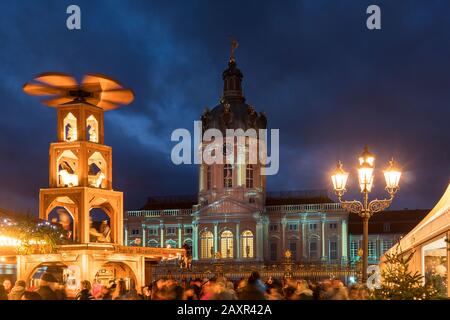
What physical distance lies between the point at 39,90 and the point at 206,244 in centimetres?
6675

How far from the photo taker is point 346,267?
234 feet

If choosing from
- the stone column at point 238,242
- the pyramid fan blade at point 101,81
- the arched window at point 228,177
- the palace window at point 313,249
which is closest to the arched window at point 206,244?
the stone column at point 238,242

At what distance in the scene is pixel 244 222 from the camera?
85312 millimetres

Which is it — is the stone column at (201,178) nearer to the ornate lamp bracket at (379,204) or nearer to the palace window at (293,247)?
the palace window at (293,247)

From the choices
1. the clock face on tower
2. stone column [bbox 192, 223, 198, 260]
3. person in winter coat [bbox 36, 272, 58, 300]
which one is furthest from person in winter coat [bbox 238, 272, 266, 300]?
the clock face on tower

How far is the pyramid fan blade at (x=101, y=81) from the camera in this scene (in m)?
19.6

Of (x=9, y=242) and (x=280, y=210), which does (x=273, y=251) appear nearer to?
(x=280, y=210)

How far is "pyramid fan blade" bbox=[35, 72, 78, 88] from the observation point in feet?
63.3

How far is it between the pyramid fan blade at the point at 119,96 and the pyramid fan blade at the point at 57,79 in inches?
34.9

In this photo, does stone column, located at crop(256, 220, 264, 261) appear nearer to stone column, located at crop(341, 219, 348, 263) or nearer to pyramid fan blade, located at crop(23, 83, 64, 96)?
stone column, located at crop(341, 219, 348, 263)

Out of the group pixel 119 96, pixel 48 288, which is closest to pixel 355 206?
pixel 119 96
